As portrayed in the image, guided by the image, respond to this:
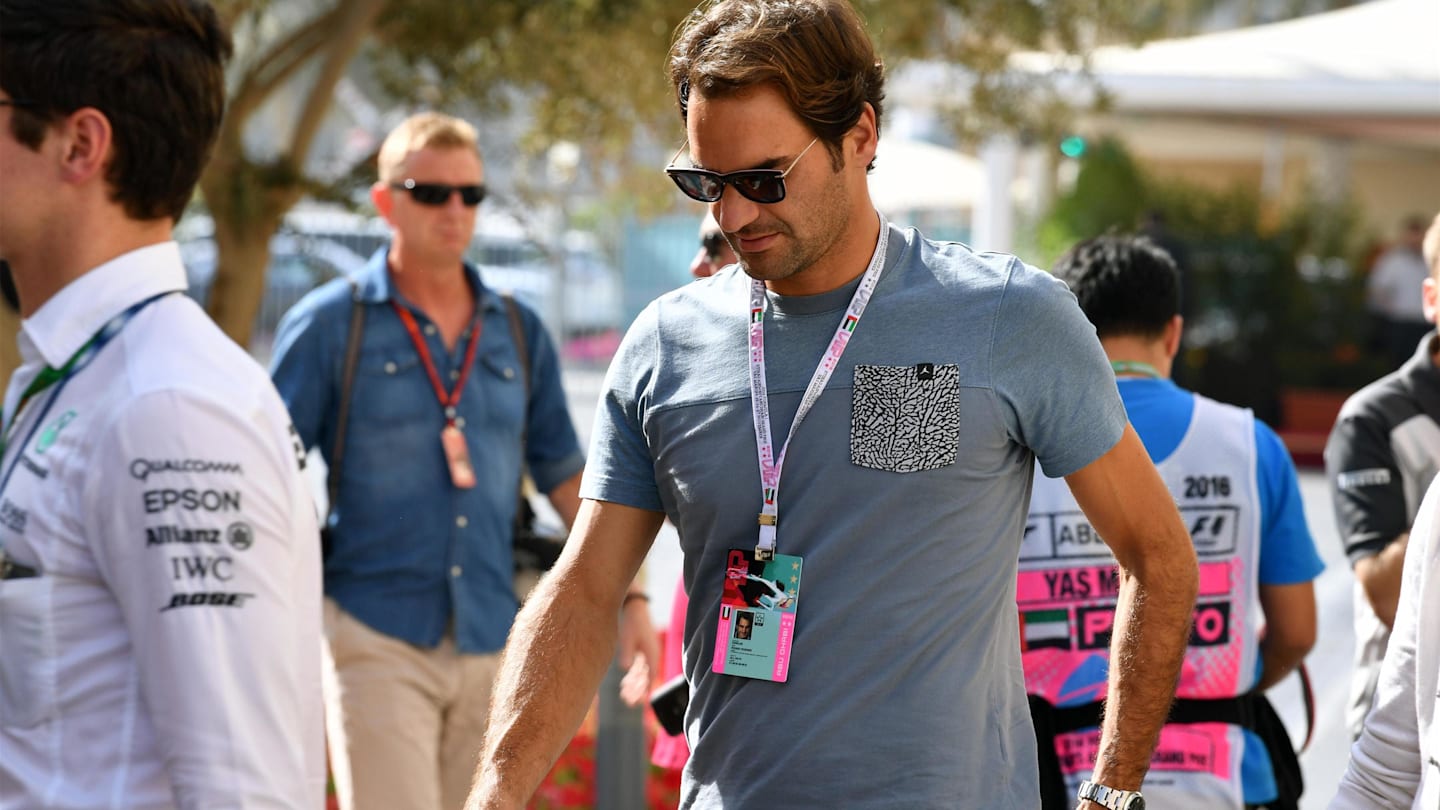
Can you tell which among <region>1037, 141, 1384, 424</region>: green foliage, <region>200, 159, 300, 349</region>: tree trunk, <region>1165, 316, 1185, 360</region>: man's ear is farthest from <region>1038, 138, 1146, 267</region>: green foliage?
<region>1165, 316, 1185, 360</region>: man's ear

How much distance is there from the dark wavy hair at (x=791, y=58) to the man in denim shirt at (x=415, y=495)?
6.93 feet

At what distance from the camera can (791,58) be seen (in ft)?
8.27

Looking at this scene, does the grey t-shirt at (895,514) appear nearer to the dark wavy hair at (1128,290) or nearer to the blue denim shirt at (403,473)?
the dark wavy hair at (1128,290)

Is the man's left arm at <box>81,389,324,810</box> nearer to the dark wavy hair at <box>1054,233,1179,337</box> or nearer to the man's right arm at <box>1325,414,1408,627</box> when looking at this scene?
the dark wavy hair at <box>1054,233,1179,337</box>

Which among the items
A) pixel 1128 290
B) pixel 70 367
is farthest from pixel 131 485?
pixel 1128 290

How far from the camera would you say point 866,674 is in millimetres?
2418

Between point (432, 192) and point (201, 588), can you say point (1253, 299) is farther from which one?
point (201, 588)

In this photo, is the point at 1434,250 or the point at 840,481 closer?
the point at 840,481

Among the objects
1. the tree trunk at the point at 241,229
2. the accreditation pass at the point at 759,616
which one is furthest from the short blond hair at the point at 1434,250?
the tree trunk at the point at 241,229

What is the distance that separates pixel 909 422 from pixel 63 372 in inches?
44.6

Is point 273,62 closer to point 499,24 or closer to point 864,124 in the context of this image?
point 499,24

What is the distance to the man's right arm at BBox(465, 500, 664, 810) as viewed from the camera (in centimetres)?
264

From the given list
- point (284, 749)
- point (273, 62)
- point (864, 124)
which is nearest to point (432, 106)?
point (273, 62)

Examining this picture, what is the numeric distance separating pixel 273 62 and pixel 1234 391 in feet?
37.6
